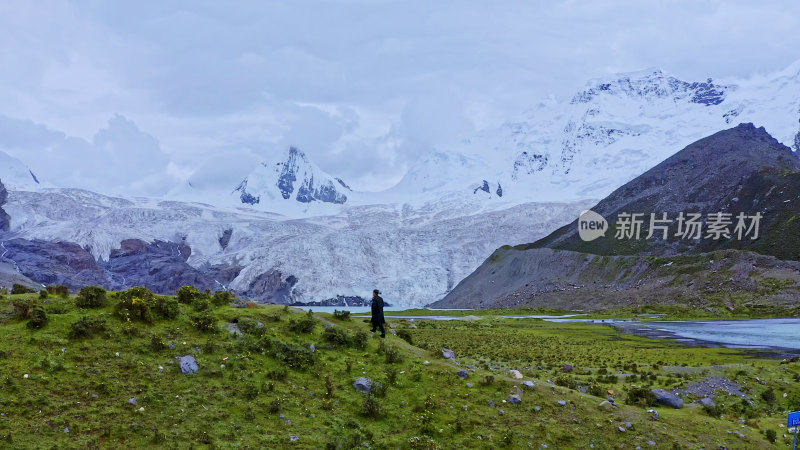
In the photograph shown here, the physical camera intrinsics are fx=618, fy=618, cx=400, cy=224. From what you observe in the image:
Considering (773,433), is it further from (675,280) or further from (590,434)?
(675,280)

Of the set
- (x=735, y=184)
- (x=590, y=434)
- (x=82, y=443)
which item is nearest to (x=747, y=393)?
(x=590, y=434)

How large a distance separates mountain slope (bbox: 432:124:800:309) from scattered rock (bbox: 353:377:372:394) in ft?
350

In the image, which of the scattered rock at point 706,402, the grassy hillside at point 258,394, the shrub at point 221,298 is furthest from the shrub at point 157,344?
the scattered rock at point 706,402

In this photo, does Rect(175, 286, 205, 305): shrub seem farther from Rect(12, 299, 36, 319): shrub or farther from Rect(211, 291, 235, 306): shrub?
Rect(12, 299, 36, 319): shrub

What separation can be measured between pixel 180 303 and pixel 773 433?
21.8m

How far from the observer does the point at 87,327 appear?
19828 millimetres

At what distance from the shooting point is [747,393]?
27.9 metres

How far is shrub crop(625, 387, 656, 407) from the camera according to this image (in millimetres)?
23981

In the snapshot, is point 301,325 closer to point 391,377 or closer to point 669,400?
point 391,377

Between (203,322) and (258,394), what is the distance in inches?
173

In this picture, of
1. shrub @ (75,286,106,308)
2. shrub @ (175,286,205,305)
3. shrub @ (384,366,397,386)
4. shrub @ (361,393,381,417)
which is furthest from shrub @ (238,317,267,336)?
shrub @ (361,393,381,417)

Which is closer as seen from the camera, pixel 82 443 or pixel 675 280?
pixel 82 443

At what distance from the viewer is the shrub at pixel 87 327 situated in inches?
773

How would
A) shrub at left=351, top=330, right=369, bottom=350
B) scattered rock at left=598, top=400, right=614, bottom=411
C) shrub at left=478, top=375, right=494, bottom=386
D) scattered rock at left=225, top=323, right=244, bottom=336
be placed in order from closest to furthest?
scattered rock at left=598, top=400, right=614, bottom=411 < shrub at left=478, top=375, right=494, bottom=386 < scattered rock at left=225, top=323, right=244, bottom=336 < shrub at left=351, top=330, right=369, bottom=350
